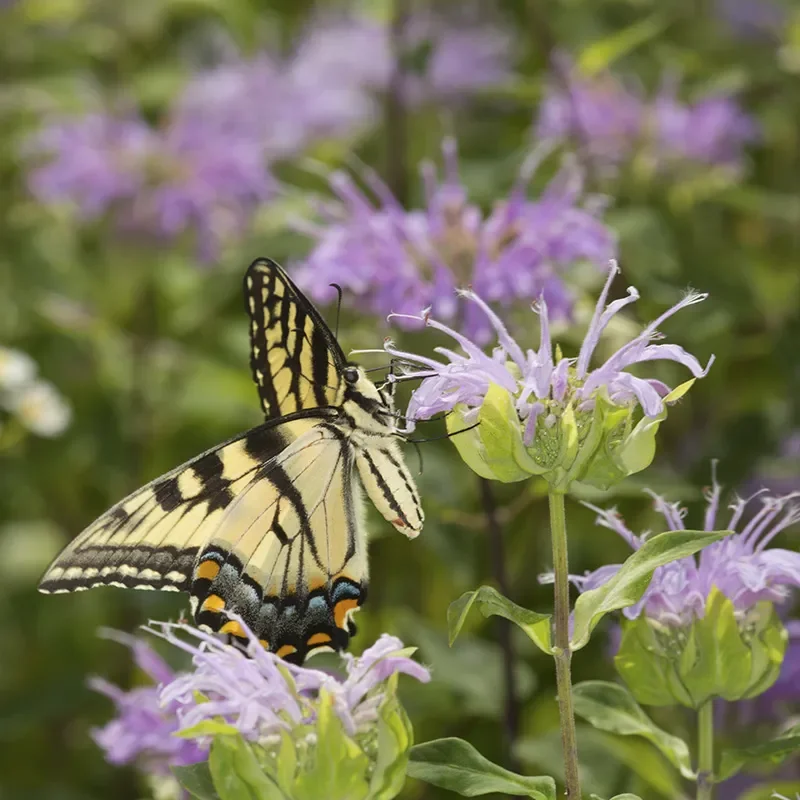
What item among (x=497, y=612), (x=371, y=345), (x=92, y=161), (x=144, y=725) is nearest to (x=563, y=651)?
(x=497, y=612)

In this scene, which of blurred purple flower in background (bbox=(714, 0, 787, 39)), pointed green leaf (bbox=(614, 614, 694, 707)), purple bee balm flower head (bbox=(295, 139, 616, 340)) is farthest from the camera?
blurred purple flower in background (bbox=(714, 0, 787, 39))

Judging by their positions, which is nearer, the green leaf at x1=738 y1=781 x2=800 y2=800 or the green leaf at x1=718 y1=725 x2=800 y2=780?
the green leaf at x1=718 y1=725 x2=800 y2=780

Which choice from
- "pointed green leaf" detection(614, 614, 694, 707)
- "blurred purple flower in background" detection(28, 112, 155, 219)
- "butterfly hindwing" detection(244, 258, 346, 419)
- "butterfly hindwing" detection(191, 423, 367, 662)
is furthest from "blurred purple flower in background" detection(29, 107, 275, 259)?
"pointed green leaf" detection(614, 614, 694, 707)

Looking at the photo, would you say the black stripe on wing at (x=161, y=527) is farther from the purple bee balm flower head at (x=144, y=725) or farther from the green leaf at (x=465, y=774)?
the green leaf at (x=465, y=774)

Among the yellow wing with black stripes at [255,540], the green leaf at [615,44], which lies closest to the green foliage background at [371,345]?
the green leaf at [615,44]

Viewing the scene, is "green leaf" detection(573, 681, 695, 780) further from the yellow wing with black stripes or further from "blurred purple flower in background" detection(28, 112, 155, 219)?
"blurred purple flower in background" detection(28, 112, 155, 219)

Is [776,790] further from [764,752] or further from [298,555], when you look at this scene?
[298,555]
